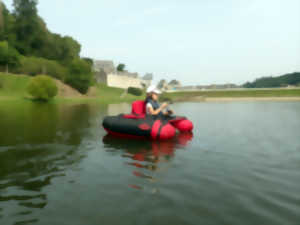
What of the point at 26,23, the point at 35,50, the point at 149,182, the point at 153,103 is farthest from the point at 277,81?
the point at 149,182

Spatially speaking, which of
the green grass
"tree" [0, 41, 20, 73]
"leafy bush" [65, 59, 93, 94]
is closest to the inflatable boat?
the green grass

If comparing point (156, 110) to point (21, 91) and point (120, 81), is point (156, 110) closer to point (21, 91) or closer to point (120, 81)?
point (21, 91)

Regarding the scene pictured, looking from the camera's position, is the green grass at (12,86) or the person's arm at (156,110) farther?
the green grass at (12,86)

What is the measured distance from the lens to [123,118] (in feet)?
32.1

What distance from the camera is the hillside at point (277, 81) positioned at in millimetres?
125756

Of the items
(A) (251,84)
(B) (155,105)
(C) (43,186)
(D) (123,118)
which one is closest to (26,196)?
(C) (43,186)

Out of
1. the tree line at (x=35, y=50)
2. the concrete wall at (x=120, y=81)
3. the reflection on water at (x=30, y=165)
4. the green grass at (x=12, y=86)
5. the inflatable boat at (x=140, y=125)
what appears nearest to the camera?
the reflection on water at (x=30, y=165)

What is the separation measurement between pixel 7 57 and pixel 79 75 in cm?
1604

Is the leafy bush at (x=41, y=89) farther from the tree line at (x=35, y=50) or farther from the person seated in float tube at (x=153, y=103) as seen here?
the person seated in float tube at (x=153, y=103)

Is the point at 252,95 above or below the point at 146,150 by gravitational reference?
above

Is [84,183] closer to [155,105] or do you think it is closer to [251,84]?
[155,105]

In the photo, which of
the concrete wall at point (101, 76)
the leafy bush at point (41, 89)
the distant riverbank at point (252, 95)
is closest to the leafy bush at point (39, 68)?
the leafy bush at point (41, 89)

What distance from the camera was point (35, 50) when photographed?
7288cm

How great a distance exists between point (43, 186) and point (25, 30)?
259 feet
